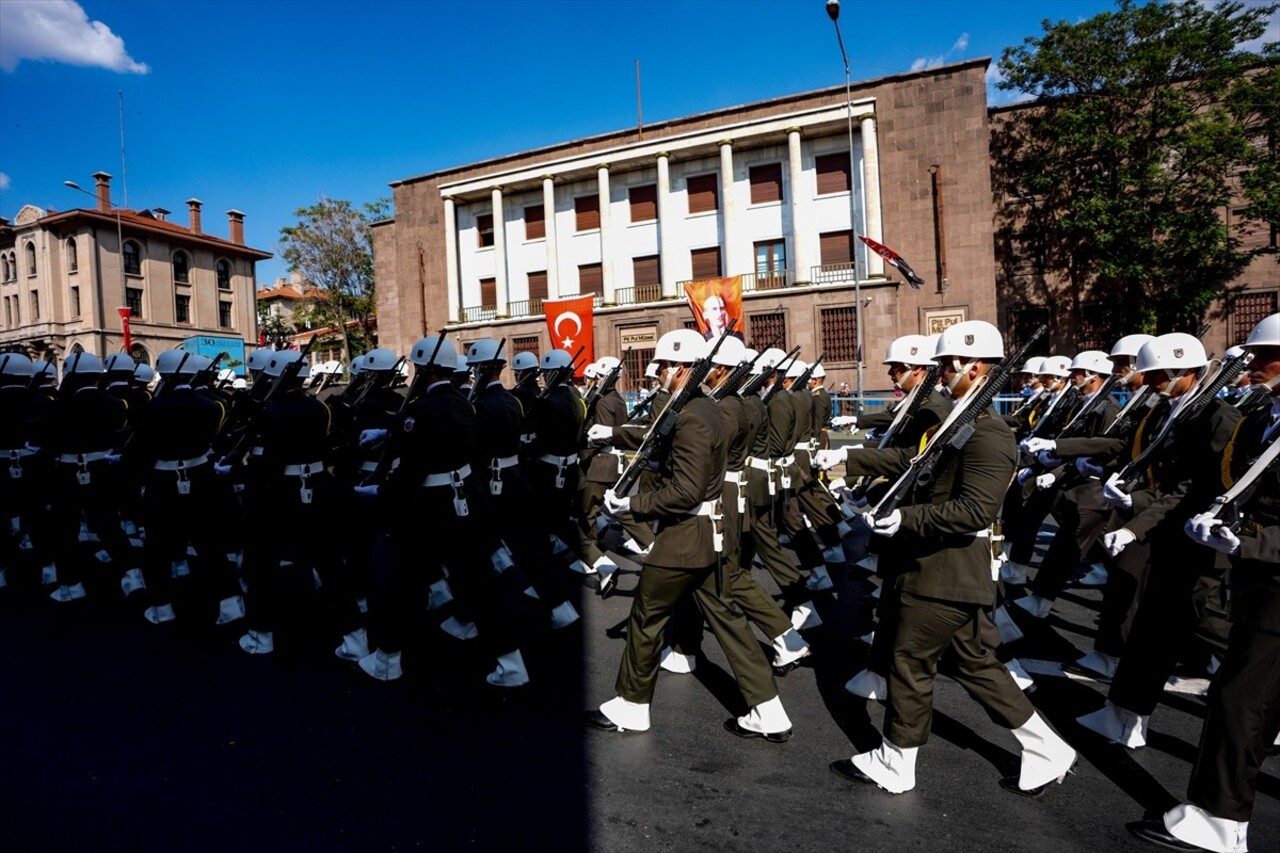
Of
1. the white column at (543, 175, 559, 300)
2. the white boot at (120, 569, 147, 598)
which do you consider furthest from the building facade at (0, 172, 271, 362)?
the white boot at (120, 569, 147, 598)

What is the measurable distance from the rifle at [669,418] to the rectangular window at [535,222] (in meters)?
33.6

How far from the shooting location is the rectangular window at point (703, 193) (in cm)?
3247

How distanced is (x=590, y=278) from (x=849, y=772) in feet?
107

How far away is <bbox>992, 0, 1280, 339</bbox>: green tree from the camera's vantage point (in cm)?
2525

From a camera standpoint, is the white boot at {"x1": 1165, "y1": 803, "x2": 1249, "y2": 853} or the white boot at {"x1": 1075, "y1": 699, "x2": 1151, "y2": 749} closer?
the white boot at {"x1": 1165, "y1": 803, "x2": 1249, "y2": 853}

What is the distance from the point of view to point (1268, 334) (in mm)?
3229

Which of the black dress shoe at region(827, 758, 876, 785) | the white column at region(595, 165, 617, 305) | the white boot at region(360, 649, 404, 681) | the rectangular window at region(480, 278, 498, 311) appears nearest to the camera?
the black dress shoe at region(827, 758, 876, 785)

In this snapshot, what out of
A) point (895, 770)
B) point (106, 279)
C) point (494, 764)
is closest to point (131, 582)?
point (494, 764)

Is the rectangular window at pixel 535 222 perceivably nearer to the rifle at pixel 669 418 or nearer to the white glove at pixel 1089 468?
the white glove at pixel 1089 468

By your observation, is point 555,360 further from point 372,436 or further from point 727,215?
point 727,215

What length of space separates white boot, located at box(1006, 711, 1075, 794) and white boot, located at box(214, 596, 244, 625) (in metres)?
5.78

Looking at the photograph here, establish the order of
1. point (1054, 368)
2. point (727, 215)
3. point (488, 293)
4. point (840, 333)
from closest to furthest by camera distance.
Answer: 1. point (1054, 368)
2. point (840, 333)
3. point (727, 215)
4. point (488, 293)

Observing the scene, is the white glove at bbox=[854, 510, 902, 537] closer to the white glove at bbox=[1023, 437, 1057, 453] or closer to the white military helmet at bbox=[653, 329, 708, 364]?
the white military helmet at bbox=[653, 329, 708, 364]

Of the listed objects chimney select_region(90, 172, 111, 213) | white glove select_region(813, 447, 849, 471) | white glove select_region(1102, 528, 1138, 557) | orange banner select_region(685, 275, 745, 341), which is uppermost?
chimney select_region(90, 172, 111, 213)
